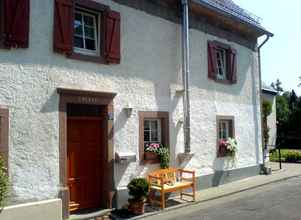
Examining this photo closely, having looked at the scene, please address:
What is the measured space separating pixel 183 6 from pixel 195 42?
1289 millimetres

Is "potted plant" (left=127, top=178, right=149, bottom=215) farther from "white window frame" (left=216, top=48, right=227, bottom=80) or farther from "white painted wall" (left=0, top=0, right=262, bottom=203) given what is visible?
"white window frame" (left=216, top=48, right=227, bottom=80)

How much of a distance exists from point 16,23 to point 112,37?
2494 millimetres

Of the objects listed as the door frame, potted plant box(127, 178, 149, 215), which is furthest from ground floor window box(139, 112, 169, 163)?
potted plant box(127, 178, 149, 215)

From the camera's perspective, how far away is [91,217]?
8031 mm

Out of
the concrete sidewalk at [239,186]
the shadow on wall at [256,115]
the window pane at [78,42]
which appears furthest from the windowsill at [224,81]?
the window pane at [78,42]

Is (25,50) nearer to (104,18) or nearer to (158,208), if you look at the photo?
(104,18)

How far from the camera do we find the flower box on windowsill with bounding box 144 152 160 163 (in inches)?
380

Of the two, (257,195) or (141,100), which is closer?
(141,100)

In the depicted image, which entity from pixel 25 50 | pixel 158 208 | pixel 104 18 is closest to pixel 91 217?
pixel 158 208

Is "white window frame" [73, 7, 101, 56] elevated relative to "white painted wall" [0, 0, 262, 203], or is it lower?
elevated

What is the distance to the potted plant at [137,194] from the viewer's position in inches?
328

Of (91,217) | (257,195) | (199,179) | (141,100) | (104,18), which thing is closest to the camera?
(91,217)

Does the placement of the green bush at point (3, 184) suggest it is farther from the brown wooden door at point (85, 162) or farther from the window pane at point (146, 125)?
the window pane at point (146, 125)

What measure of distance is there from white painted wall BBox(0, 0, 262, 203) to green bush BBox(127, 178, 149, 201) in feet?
1.95
